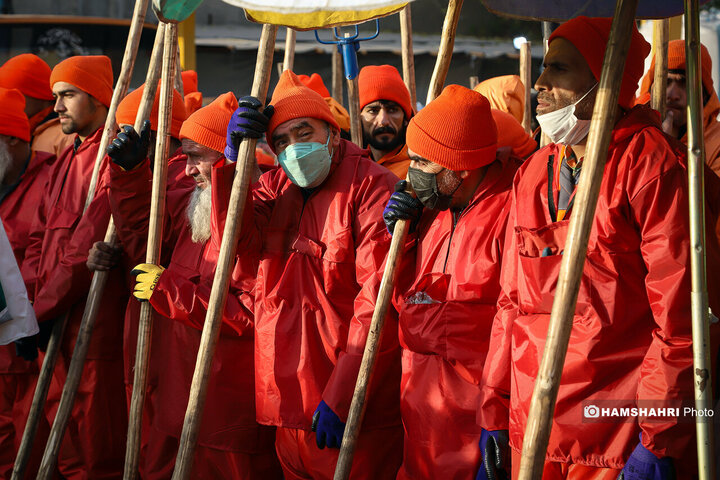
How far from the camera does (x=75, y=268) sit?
16.1 feet

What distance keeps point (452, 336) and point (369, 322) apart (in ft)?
1.47

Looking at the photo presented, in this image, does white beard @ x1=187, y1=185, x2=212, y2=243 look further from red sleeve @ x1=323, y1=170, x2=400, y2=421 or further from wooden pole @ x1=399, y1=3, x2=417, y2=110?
wooden pole @ x1=399, y1=3, x2=417, y2=110

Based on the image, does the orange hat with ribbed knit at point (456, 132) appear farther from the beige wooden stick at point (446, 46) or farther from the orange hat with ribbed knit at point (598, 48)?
the orange hat with ribbed knit at point (598, 48)

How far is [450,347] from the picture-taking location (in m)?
3.26

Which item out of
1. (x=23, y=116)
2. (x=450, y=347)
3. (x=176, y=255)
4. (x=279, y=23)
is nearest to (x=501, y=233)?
(x=450, y=347)

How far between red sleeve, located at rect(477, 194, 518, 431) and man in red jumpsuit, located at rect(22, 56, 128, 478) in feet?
9.02

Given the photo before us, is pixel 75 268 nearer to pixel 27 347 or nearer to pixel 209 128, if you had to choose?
pixel 27 347

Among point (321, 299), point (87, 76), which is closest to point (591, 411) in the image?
point (321, 299)

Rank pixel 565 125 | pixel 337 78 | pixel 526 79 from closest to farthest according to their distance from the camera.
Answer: pixel 565 125 < pixel 526 79 < pixel 337 78

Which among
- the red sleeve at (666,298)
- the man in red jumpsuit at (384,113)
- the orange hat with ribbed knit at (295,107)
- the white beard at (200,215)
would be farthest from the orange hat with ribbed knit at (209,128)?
the red sleeve at (666,298)

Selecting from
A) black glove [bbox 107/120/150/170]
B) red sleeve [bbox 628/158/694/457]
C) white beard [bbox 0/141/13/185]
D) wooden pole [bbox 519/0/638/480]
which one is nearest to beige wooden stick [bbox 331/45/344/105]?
white beard [bbox 0/141/13/185]

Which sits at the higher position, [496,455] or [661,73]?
[661,73]

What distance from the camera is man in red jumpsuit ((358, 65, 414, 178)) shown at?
5.49 meters

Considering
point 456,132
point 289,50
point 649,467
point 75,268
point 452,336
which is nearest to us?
point 649,467
